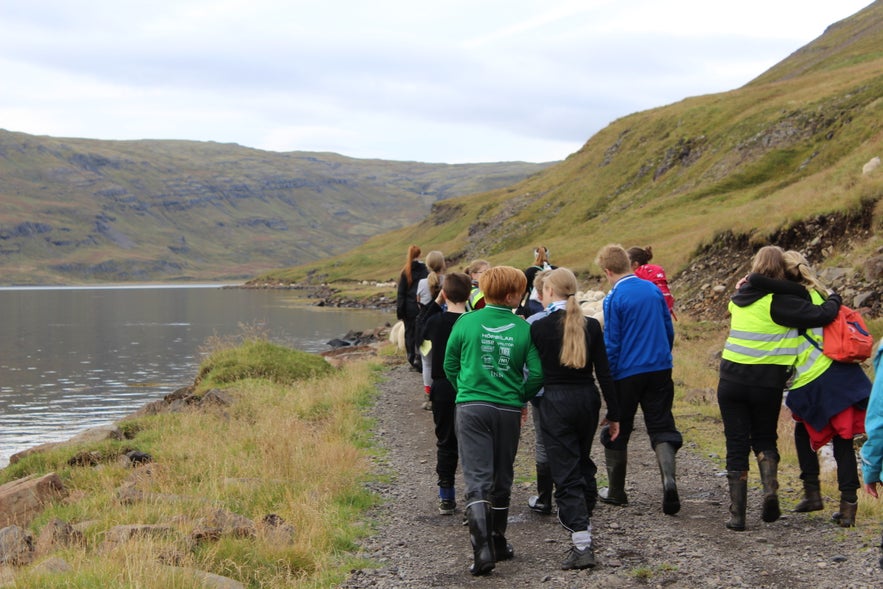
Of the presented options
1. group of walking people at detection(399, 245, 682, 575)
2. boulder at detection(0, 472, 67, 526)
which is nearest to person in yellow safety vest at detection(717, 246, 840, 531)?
group of walking people at detection(399, 245, 682, 575)

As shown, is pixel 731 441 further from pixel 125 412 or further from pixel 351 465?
pixel 125 412

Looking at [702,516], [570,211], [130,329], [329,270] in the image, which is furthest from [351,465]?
[329,270]

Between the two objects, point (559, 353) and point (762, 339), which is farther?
point (762, 339)

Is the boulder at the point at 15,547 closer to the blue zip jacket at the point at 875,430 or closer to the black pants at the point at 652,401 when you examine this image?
the black pants at the point at 652,401

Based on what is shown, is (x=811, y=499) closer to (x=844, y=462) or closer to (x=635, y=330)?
(x=844, y=462)

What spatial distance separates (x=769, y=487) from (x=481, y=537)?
2819 mm

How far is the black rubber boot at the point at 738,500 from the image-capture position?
748 centimetres

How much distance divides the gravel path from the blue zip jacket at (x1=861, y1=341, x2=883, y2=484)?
4.89 feet

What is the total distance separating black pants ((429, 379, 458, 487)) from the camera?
28.7 ft

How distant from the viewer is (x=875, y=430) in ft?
15.8

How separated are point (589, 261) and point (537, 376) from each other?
147ft

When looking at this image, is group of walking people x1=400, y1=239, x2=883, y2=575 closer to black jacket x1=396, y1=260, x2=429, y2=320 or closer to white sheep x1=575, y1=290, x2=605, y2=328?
black jacket x1=396, y1=260, x2=429, y2=320

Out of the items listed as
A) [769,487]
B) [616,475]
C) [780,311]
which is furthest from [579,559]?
[780,311]

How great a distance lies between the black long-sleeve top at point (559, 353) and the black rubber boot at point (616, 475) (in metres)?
1.26
